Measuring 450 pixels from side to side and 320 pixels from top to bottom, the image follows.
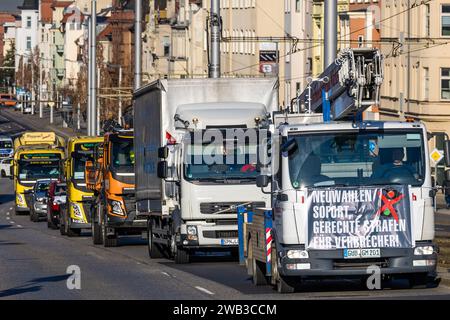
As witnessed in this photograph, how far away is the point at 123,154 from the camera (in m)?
36.4

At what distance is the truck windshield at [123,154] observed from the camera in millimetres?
36250

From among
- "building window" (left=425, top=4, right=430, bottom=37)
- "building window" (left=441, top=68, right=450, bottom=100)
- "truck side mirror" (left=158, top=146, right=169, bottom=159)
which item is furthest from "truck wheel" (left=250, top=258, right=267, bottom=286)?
"building window" (left=441, top=68, right=450, bottom=100)

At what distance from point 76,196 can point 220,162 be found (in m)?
17.9

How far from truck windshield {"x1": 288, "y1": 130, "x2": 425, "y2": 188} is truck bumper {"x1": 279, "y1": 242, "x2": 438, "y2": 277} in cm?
93

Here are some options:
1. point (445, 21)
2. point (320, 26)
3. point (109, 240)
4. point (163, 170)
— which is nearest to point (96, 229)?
point (109, 240)

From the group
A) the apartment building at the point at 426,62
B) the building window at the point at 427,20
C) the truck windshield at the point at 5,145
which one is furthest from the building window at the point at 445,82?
the truck windshield at the point at 5,145

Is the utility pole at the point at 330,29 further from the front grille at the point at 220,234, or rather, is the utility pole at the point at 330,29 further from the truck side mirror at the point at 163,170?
the front grille at the point at 220,234

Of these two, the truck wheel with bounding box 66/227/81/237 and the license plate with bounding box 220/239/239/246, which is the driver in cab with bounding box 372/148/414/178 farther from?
the truck wheel with bounding box 66/227/81/237

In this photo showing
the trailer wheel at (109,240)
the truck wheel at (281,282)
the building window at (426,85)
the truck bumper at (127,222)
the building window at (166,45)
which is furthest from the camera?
the building window at (166,45)

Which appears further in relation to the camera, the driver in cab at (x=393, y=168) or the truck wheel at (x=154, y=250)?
the truck wheel at (x=154, y=250)

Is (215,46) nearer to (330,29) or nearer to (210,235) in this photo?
(330,29)

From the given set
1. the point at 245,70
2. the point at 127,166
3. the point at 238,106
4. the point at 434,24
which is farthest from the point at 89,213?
the point at 245,70

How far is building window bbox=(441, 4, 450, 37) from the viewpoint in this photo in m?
70.8

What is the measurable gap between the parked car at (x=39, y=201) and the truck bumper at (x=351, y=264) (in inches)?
1554
